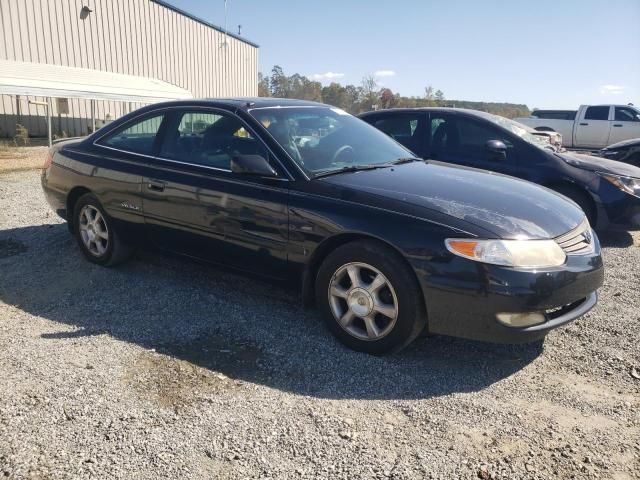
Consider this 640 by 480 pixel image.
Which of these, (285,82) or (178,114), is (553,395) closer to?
(178,114)

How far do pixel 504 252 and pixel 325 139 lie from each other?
1.74m

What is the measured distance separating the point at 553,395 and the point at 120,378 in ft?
8.08

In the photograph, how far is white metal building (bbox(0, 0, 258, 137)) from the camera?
57.1 feet

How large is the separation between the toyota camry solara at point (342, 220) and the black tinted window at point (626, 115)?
652 inches

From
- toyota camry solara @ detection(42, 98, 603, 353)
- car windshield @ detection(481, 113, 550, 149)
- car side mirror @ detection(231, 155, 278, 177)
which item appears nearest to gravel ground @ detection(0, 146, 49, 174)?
toyota camry solara @ detection(42, 98, 603, 353)

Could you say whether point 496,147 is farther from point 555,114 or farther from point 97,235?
point 555,114

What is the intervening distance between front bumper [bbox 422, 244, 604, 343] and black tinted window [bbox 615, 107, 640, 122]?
17.4m

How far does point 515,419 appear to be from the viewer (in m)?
2.73

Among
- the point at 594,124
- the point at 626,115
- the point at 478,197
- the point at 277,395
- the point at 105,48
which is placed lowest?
the point at 277,395

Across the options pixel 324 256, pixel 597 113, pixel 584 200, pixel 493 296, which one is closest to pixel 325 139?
pixel 324 256

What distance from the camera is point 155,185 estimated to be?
14.0ft

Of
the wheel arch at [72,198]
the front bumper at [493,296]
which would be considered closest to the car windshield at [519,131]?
the front bumper at [493,296]

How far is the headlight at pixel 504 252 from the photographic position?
296 centimetres

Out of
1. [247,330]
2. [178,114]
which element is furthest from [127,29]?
Result: [247,330]
